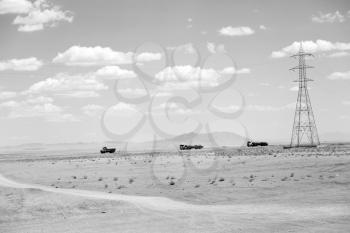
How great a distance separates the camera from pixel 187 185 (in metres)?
35.2

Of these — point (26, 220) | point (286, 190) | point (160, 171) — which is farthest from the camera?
point (160, 171)

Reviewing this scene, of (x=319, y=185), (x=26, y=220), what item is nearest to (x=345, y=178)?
(x=319, y=185)

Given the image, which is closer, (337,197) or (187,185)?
(337,197)

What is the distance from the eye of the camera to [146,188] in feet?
115

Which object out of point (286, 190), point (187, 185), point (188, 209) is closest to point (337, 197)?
point (286, 190)

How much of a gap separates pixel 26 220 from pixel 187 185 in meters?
14.1

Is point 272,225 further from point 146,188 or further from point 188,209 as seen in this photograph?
point 146,188

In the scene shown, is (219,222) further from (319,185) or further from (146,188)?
(146,188)

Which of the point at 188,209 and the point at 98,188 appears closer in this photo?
the point at 188,209

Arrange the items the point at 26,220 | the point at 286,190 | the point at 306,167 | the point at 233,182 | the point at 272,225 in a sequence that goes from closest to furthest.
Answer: the point at 272,225
the point at 26,220
the point at 286,190
the point at 233,182
the point at 306,167

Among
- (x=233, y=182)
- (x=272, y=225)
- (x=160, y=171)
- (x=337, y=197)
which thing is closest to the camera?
(x=272, y=225)

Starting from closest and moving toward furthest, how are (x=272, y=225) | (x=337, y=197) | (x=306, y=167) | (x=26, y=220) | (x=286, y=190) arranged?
1. (x=272, y=225)
2. (x=26, y=220)
3. (x=337, y=197)
4. (x=286, y=190)
5. (x=306, y=167)

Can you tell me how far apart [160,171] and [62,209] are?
71.5 feet

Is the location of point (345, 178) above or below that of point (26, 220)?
above
